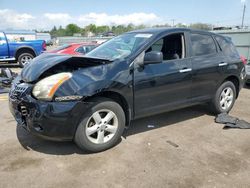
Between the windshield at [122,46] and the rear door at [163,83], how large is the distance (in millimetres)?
244

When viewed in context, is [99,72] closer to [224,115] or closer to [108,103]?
[108,103]

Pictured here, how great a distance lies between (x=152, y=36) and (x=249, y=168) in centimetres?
239

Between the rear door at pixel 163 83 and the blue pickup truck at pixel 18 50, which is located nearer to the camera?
the rear door at pixel 163 83

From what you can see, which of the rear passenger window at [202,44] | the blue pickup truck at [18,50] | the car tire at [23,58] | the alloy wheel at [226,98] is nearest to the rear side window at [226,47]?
the rear passenger window at [202,44]

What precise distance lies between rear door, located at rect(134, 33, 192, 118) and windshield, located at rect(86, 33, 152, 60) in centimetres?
24

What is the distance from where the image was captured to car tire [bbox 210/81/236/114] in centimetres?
534

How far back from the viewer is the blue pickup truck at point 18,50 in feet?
42.2

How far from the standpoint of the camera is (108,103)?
146 inches

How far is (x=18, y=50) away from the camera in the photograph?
1310cm

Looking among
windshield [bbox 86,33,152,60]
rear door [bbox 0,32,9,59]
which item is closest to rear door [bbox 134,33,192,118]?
windshield [bbox 86,33,152,60]

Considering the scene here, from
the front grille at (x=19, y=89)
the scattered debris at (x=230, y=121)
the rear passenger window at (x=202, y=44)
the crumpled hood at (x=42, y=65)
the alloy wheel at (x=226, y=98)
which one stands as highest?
the rear passenger window at (x=202, y=44)

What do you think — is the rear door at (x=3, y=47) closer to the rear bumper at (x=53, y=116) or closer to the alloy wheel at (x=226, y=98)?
the rear bumper at (x=53, y=116)

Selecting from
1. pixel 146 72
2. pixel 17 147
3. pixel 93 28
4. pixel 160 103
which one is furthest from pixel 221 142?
pixel 93 28

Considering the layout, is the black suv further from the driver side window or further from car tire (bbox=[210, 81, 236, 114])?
car tire (bbox=[210, 81, 236, 114])
